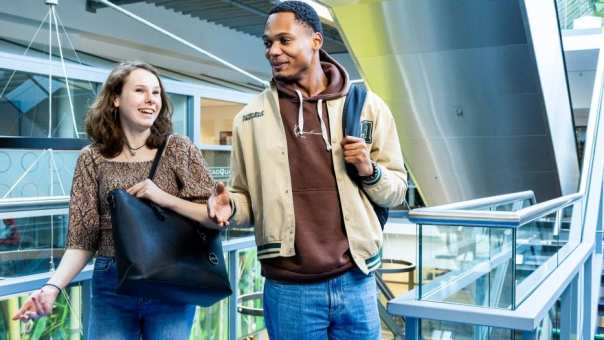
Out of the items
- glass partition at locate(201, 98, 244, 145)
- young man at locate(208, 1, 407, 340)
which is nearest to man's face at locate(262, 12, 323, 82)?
young man at locate(208, 1, 407, 340)

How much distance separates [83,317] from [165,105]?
1310 mm

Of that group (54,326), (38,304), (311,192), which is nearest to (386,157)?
(311,192)

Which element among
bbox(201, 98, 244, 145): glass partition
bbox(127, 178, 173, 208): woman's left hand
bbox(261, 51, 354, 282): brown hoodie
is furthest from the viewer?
bbox(201, 98, 244, 145): glass partition

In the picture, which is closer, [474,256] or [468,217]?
[468,217]

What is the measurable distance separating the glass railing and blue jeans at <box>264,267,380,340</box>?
0.89m

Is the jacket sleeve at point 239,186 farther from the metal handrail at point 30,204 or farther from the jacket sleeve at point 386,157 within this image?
the metal handrail at point 30,204

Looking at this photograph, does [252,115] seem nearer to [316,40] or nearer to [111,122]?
[316,40]

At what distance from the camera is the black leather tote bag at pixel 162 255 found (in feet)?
5.51

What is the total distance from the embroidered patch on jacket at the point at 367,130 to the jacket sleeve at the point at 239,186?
1.11ft

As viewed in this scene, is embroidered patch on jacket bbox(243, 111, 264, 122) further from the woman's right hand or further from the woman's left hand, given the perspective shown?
the woman's right hand

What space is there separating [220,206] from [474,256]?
154 centimetres

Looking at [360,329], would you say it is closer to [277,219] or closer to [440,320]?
[277,219]

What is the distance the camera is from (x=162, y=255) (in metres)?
1.73

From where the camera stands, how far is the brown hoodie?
64.7 inches
